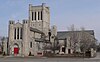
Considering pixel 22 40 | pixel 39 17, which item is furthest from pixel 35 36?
pixel 39 17

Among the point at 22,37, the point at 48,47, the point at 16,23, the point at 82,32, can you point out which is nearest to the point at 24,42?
the point at 22,37

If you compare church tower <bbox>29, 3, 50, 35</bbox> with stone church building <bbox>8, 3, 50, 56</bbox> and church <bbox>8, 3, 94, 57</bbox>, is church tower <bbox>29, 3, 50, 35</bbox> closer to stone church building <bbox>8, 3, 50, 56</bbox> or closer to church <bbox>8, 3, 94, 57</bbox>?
church <bbox>8, 3, 94, 57</bbox>

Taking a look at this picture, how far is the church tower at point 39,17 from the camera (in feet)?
349

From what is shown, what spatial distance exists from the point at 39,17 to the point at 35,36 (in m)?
18.0

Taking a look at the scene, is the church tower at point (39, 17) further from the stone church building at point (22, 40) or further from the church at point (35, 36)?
the stone church building at point (22, 40)

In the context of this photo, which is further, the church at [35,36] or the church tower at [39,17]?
the church tower at [39,17]

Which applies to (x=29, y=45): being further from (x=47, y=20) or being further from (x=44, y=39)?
(x=47, y=20)

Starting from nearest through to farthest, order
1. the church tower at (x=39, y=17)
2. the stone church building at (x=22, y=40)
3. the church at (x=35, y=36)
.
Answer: the stone church building at (x=22, y=40), the church at (x=35, y=36), the church tower at (x=39, y=17)

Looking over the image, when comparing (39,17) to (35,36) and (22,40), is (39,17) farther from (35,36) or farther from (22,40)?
(22,40)

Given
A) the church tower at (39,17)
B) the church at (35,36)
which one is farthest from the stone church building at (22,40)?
the church tower at (39,17)

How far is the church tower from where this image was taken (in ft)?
349

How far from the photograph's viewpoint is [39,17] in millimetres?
107938

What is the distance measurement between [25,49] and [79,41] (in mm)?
22578

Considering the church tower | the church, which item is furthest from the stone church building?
the church tower
